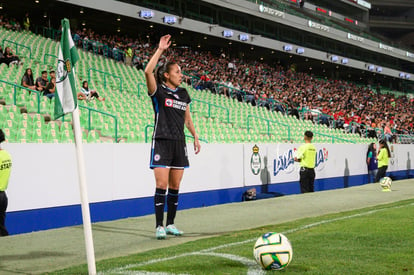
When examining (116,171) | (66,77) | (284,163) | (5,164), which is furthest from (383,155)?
(66,77)

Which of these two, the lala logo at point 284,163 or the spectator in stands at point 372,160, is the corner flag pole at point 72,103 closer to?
the lala logo at point 284,163

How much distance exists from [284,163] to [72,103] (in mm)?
13607

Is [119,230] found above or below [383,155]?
below

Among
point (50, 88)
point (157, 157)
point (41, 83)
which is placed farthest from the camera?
point (41, 83)

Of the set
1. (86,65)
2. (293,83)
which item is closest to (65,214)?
(86,65)

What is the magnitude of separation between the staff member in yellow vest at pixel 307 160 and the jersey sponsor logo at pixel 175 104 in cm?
751

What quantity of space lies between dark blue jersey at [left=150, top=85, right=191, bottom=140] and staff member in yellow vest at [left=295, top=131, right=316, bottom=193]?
300 inches

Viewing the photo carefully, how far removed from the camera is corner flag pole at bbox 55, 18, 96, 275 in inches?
166

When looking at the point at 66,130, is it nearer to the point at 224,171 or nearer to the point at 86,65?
the point at 224,171

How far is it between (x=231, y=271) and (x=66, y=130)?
8024 mm

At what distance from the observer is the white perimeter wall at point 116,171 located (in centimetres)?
944

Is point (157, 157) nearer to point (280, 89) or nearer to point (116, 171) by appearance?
point (116, 171)

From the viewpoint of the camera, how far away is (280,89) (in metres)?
39.3

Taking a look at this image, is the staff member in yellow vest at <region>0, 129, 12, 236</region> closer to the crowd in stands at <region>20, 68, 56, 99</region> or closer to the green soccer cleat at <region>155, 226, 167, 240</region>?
the green soccer cleat at <region>155, 226, 167, 240</region>
